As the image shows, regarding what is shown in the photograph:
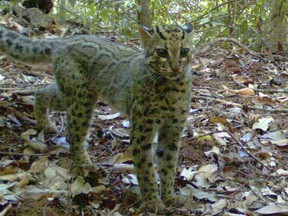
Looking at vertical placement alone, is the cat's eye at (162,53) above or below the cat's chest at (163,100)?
above

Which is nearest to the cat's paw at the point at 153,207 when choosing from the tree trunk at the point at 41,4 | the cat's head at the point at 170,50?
the cat's head at the point at 170,50

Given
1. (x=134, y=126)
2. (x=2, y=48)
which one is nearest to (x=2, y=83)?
(x=2, y=48)

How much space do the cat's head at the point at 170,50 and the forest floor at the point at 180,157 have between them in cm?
118

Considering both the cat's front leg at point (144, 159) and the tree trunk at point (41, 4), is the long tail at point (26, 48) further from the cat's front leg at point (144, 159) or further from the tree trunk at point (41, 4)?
the tree trunk at point (41, 4)

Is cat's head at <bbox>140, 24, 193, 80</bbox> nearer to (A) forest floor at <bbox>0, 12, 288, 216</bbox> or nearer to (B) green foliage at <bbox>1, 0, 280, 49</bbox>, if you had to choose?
(A) forest floor at <bbox>0, 12, 288, 216</bbox>

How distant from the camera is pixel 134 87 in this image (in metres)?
Result: 4.65

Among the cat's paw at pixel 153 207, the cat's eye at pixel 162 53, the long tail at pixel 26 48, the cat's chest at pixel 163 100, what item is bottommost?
the cat's paw at pixel 153 207

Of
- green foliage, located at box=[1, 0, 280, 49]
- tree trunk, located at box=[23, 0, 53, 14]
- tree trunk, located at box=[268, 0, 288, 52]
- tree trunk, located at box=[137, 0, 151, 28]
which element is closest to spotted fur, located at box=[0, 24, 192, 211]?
green foliage, located at box=[1, 0, 280, 49]

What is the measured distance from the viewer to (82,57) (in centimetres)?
508

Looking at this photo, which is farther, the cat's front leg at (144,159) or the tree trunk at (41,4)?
the tree trunk at (41,4)

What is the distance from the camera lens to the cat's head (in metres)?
4.18

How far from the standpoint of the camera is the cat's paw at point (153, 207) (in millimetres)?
4453

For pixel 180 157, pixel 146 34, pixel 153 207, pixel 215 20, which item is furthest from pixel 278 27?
pixel 153 207

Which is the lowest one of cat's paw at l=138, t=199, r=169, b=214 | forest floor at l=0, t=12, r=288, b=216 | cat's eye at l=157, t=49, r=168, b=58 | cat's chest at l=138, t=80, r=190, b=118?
cat's paw at l=138, t=199, r=169, b=214
